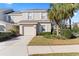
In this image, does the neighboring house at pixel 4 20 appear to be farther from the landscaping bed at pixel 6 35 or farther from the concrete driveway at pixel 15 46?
the concrete driveway at pixel 15 46

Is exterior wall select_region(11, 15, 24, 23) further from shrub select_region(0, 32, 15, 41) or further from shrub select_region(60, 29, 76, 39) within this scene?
shrub select_region(60, 29, 76, 39)

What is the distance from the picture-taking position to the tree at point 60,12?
1137 centimetres

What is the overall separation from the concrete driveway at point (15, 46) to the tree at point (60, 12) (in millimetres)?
1008

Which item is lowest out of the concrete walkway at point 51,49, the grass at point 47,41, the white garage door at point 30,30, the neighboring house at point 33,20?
the concrete walkway at point 51,49

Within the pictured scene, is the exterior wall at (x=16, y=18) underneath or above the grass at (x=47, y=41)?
above

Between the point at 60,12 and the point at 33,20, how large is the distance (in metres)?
0.95

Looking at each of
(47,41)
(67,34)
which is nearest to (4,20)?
(47,41)

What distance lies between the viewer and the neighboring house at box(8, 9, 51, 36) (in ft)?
37.7

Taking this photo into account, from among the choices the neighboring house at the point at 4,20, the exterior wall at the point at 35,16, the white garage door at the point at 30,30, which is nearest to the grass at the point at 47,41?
the white garage door at the point at 30,30

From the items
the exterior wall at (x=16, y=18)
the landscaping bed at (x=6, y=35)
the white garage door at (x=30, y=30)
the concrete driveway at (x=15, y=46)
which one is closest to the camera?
the concrete driveway at (x=15, y=46)

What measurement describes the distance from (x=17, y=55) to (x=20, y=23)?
→ 1.12 metres

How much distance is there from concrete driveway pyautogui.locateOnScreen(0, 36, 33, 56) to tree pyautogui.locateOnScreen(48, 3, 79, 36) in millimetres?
1008

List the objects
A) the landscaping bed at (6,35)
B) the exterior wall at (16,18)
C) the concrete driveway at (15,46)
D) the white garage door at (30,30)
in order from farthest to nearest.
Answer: the white garage door at (30,30) < the exterior wall at (16,18) < the landscaping bed at (6,35) < the concrete driveway at (15,46)

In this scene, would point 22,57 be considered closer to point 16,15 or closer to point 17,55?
point 17,55
